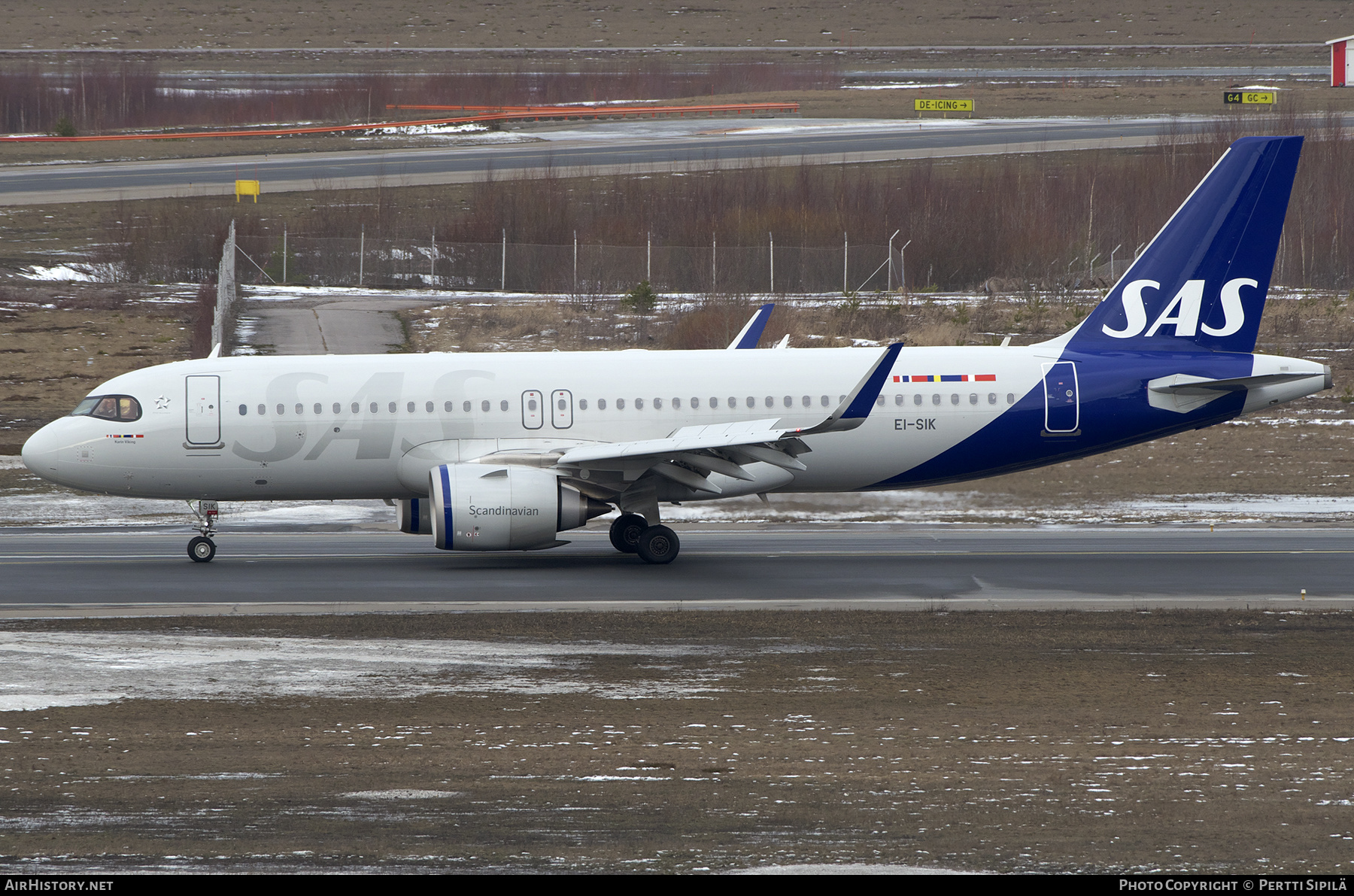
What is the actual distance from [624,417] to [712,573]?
128 inches

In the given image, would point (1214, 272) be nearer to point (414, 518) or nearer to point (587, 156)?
point (414, 518)

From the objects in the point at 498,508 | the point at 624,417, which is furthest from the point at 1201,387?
the point at 498,508

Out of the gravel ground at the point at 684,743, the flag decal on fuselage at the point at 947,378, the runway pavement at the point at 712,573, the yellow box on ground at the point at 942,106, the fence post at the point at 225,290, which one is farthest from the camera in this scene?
the yellow box on ground at the point at 942,106

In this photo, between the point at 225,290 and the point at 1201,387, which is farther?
the point at 225,290

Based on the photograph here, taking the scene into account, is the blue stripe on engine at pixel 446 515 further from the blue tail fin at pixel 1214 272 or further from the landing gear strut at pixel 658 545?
the blue tail fin at pixel 1214 272

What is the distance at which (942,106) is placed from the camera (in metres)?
82.8

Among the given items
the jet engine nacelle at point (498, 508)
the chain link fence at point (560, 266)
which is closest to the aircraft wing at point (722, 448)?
the jet engine nacelle at point (498, 508)

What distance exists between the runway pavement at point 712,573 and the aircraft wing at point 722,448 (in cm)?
178

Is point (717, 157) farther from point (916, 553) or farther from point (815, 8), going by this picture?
point (815, 8)

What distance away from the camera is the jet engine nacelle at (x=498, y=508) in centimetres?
2334

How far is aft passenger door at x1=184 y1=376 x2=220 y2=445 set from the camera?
82.6 feet

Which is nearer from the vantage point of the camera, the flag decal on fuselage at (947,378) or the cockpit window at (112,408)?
the cockpit window at (112,408)

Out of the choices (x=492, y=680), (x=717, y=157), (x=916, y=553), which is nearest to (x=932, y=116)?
(x=717, y=157)

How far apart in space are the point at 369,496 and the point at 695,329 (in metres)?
19.8
